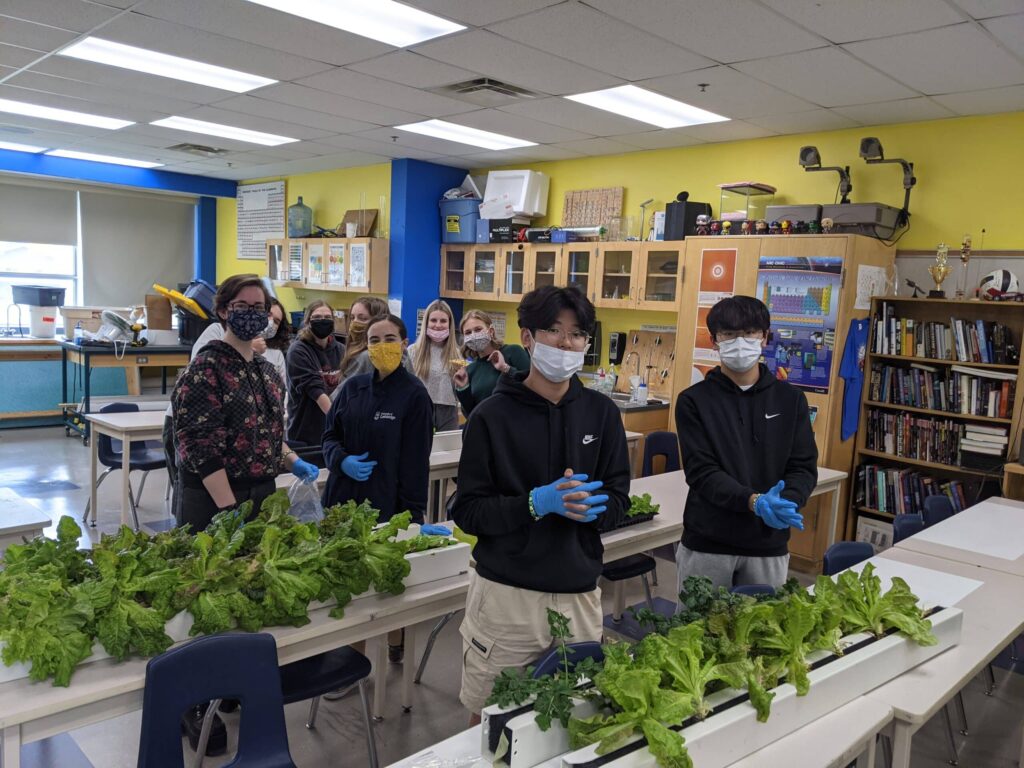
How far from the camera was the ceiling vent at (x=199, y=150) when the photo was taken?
24.3ft

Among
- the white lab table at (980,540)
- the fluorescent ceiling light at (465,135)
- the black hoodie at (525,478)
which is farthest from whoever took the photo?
the fluorescent ceiling light at (465,135)

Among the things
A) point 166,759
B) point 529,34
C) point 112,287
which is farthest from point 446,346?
point 112,287

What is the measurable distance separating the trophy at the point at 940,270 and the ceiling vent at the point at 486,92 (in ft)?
8.68

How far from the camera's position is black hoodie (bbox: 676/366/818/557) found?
97.3 inches

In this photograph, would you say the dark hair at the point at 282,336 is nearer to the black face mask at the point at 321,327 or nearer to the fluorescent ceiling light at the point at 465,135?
the black face mask at the point at 321,327

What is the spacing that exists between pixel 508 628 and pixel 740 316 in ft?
4.21

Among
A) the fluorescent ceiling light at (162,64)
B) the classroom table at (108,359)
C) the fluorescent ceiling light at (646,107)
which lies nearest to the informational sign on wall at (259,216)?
the classroom table at (108,359)

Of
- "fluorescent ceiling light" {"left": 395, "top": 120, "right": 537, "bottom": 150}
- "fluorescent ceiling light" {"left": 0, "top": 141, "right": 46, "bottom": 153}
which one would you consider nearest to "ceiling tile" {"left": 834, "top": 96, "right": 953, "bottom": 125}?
"fluorescent ceiling light" {"left": 395, "top": 120, "right": 537, "bottom": 150}

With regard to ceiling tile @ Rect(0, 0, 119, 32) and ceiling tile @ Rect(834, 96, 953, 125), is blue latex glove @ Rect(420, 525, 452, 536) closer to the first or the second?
ceiling tile @ Rect(0, 0, 119, 32)

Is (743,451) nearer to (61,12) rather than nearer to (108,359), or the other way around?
(61,12)

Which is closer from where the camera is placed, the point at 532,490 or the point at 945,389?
the point at 532,490

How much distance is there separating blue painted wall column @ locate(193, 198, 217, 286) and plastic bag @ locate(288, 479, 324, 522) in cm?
853

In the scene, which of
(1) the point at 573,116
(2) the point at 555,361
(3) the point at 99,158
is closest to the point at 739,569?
(2) the point at 555,361

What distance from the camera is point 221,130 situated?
6586 millimetres
